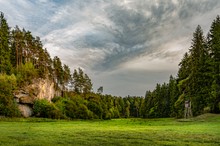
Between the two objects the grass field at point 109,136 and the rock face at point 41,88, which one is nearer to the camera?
the grass field at point 109,136

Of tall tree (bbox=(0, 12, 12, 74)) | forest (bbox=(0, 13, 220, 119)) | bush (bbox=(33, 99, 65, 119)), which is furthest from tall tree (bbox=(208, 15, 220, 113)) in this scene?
tall tree (bbox=(0, 12, 12, 74))

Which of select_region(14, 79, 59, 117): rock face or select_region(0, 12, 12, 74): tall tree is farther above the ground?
select_region(0, 12, 12, 74): tall tree

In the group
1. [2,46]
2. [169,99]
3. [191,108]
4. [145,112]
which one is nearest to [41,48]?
[2,46]

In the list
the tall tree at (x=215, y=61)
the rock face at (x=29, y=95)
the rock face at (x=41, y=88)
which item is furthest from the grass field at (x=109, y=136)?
the rock face at (x=41, y=88)

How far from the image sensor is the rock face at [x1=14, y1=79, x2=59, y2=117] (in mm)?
75062

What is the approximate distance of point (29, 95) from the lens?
79.4m

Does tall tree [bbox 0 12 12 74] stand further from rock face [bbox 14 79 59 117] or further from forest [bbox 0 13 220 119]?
rock face [bbox 14 79 59 117]

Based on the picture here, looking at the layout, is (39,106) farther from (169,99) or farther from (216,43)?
(169,99)

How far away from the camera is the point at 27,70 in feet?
270

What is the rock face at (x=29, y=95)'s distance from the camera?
75.1m

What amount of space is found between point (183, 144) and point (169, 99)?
12412 cm

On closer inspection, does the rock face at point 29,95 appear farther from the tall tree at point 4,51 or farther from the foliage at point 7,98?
the tall tree at point 4,51

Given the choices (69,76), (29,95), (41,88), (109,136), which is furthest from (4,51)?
(109,136)

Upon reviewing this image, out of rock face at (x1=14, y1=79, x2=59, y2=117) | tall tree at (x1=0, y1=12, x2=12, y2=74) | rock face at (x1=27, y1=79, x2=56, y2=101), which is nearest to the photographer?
rock face at (x1=14, y1=79, x2=59, y2=117)
